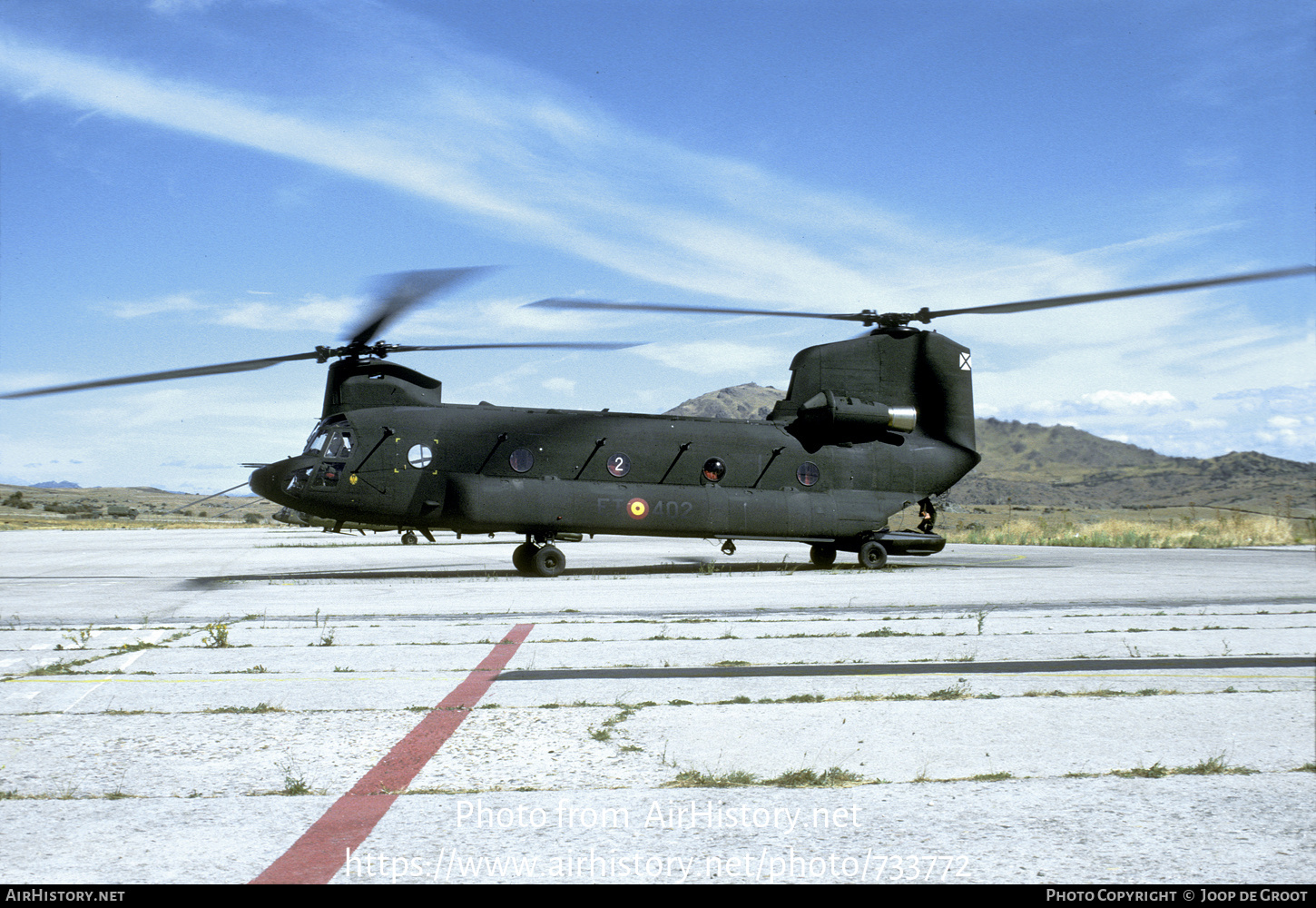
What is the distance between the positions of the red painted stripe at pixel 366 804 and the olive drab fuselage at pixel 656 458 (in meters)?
11.7

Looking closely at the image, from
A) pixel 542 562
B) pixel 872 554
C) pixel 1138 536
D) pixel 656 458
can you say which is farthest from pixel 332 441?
pixel 1138 536

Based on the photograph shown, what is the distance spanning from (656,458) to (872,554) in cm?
529

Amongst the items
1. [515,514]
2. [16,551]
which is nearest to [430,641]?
[515,514]

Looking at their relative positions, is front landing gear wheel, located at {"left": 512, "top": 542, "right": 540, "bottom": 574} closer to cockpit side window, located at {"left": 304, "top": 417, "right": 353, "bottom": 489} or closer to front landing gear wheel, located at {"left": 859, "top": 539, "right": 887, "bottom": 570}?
cockpit side window, located at {"left": 304, "top": 417, "right": 353, "bottom": 489}

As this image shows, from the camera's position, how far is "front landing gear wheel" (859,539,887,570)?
20.8 m

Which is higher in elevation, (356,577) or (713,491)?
(713,491)

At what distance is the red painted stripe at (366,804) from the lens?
3455 millimetres

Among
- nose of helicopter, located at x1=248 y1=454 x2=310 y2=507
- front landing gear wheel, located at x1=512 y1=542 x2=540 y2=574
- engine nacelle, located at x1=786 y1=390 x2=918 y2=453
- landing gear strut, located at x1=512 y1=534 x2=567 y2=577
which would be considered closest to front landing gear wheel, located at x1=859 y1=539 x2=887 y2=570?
engine nacelle, located at x1=786 y1=390 x2=918 y2=453

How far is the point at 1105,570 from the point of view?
18406 mm

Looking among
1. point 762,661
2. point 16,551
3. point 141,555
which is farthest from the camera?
point 16,551

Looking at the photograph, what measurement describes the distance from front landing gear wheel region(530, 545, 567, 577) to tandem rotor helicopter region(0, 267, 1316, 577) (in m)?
0.03

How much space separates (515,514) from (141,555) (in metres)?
13.6

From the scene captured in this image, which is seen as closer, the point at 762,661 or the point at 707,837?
the point at 707,837

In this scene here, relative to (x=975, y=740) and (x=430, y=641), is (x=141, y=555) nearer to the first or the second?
(x=430, y=641)
